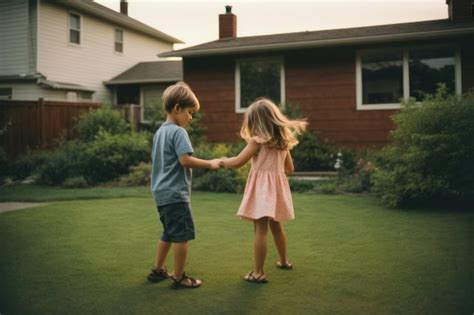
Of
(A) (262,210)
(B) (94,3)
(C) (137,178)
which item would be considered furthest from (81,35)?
(A) (262,210)

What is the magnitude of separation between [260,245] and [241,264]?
0.57 meters

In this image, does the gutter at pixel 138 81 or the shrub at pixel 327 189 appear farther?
the gutter at pixel 138 81

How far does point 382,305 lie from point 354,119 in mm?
10462

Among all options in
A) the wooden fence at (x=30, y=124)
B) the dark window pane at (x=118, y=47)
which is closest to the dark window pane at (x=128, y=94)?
the dark window pane at (x=118, y=47)

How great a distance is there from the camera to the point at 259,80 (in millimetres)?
14336

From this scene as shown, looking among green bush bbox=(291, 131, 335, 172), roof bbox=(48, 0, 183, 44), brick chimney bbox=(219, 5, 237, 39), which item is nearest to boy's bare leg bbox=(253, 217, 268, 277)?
green bush bbox=(291, 131, 335, 172)

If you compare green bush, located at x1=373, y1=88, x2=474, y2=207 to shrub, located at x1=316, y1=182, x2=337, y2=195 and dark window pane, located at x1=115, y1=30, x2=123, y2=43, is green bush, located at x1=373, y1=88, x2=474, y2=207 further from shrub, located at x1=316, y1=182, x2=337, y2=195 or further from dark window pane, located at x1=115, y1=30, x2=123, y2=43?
dark window pane, located at x1=115, y1=30, x2=123, y2=43

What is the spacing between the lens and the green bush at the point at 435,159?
22.5 feet

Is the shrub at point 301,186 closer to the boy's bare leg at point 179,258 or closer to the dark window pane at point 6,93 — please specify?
the boy's bare leg at point 179,258

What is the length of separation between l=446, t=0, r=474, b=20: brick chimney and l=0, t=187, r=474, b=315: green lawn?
335 inches

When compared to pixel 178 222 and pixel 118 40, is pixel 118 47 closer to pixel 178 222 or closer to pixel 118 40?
pixel 118 40

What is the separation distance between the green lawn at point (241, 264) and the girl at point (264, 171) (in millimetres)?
409

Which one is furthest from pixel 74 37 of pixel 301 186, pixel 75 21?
pixel 301 186

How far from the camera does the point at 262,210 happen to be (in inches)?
146
